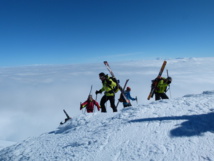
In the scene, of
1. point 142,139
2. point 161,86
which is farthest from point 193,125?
point 161,86

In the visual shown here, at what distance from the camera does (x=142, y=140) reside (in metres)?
3.47

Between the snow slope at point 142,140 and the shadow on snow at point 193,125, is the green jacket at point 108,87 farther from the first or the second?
the shadow on snow at point 193,125

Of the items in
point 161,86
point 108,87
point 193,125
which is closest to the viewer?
point 193,125

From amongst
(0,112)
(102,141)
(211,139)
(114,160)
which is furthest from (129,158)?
(0,112)

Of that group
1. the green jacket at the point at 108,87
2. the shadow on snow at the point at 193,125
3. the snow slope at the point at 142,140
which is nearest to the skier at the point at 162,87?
the green jacket at the point at 108,87

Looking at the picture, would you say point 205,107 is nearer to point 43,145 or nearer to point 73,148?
point 73,148

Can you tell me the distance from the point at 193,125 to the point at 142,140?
136cm

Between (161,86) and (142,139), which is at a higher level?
(161,86)

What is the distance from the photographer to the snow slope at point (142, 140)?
9.87ft

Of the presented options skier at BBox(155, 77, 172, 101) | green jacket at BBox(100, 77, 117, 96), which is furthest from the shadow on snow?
skier at BBox(155, 77, 172, 101)

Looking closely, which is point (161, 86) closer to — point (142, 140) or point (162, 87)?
point (162, 87)

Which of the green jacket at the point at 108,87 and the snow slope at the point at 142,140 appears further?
the green jacket at the point at 108,87

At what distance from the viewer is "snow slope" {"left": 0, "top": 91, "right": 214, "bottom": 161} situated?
3008mm

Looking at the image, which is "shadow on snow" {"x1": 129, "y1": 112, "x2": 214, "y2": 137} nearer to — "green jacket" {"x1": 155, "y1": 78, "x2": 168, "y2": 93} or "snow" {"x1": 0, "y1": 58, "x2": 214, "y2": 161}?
"snow" {"x1": 0, "y1": 58, "x2": 214, "y2": 161}
